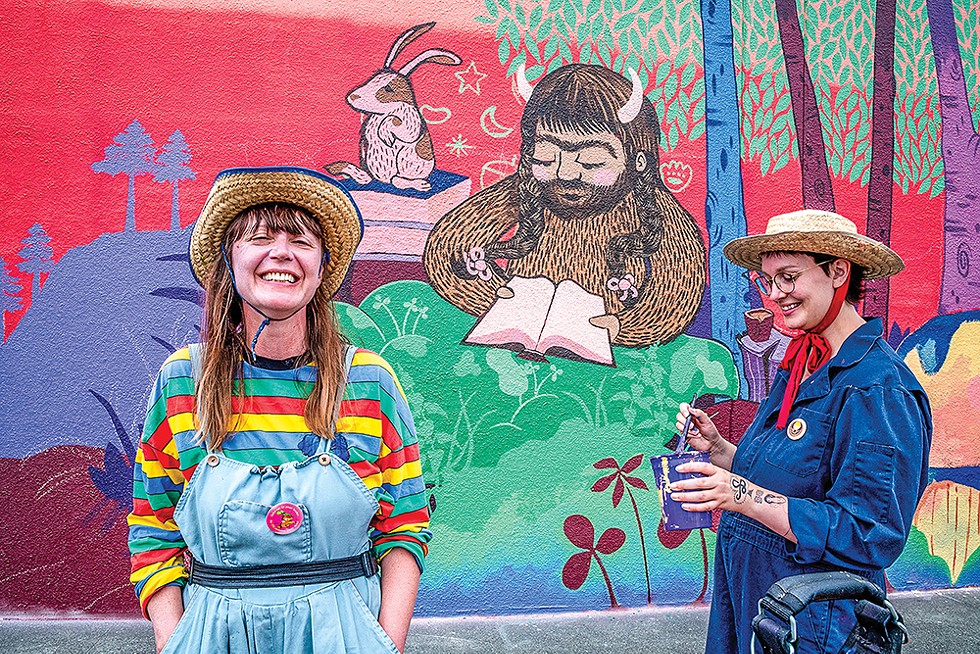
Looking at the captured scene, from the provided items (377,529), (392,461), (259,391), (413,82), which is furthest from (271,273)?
(413,82)

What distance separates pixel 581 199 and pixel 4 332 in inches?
121

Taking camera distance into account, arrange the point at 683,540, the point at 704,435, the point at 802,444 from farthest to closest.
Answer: the point at 683,540 → the point at 704,435 → the point at 802,444

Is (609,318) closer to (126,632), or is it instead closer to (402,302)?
(402,302)

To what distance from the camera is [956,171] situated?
15.4 feet

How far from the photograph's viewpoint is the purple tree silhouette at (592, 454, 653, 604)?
4.21m

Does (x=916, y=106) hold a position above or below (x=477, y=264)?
above

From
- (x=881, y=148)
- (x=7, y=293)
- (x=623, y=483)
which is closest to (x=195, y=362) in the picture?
(x=7, y=293)

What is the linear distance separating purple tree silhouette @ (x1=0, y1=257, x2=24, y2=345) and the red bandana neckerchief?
11.8 ft

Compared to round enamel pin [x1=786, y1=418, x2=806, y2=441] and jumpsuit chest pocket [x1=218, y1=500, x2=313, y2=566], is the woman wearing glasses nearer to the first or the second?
round enamel pin [x1=786, y1=418, x2=806, y2=441]

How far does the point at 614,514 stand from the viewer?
4215mm

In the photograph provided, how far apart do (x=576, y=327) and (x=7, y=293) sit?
9.64 feet

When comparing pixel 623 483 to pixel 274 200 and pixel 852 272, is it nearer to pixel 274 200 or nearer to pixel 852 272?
pixel 852 272

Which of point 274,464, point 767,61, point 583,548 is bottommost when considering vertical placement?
point 583,548

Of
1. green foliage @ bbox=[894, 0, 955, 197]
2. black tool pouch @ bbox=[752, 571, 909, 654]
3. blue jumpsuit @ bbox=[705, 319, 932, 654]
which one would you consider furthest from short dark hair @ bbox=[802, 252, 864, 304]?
green foliage @ bbox=[894, 0, 955, 197]
